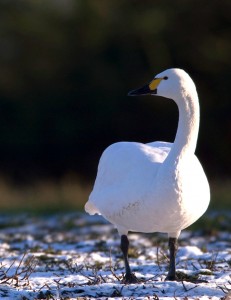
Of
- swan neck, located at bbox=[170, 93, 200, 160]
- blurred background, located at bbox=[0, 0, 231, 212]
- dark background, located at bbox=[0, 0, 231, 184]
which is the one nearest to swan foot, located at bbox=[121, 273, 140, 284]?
swan neck, located at bbox=[170, 93, 200, 160]

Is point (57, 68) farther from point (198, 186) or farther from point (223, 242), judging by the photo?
point (198, 186)

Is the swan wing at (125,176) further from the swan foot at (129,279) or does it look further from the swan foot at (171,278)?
the swan foot at (171,278)

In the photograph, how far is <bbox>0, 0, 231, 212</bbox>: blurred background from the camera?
2356cm

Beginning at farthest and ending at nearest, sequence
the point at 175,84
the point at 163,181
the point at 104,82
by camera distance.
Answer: the point at 104,82, the point at 175,84, the point at 163,181

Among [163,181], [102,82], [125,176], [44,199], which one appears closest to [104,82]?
[102,82]

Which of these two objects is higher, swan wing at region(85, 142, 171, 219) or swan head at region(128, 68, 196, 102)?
swan head at region(128, 68, 196, 102)

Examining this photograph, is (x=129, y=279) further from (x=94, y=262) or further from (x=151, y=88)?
(x=94, y=262)

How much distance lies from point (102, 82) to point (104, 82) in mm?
97

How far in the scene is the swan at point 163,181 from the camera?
19.6 ft

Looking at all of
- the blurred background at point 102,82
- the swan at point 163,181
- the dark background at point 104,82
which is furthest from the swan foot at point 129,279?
the dark background at point 104,82

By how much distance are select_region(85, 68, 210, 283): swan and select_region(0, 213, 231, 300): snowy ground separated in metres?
0.42

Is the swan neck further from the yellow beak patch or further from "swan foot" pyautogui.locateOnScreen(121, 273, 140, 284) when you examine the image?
"swan foot" pyautogui.locateOnScreen(121, 273, 140, 284)

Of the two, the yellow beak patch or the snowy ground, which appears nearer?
the snowy ground

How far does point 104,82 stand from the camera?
25531 millimetres
